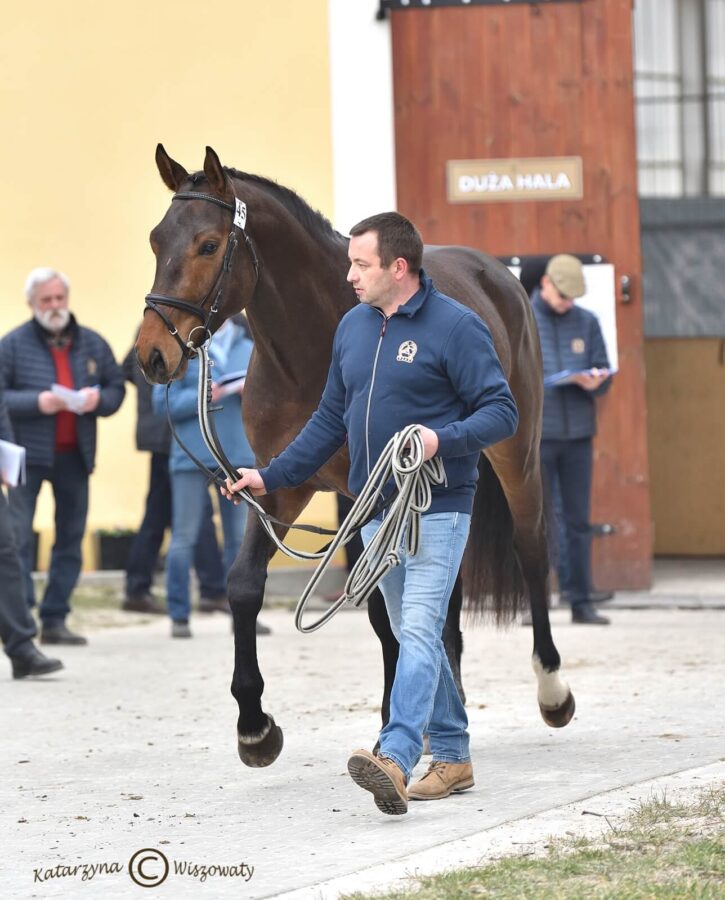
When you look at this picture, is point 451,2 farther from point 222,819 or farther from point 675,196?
point 222,819

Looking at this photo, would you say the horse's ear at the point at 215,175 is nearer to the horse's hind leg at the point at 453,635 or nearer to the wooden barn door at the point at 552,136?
the horse's hind leg at the point at 453,635

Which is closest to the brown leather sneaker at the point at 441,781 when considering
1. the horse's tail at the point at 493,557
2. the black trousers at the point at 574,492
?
the horse's tail at the point at 493,557

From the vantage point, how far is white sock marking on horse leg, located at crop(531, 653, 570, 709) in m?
6.60

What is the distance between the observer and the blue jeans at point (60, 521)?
9984mm

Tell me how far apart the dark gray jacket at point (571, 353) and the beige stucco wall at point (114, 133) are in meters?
2.52

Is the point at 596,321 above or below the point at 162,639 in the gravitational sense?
above

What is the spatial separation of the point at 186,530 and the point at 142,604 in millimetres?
1134

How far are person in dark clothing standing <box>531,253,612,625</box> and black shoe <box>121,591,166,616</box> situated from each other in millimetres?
2653

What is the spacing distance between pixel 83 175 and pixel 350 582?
7565 mm

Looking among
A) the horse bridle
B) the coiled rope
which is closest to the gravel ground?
the coiled rope

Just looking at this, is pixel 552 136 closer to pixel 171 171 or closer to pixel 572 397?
pixel 572 397

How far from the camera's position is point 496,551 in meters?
7.55

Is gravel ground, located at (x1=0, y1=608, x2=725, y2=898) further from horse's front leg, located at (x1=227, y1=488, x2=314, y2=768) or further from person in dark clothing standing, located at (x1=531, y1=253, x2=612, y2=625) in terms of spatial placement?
person in dark clothing standing, located at (x1=531, y1=253, x2=612, y2=625)

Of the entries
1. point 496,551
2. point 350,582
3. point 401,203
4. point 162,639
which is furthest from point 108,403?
point 350,582
